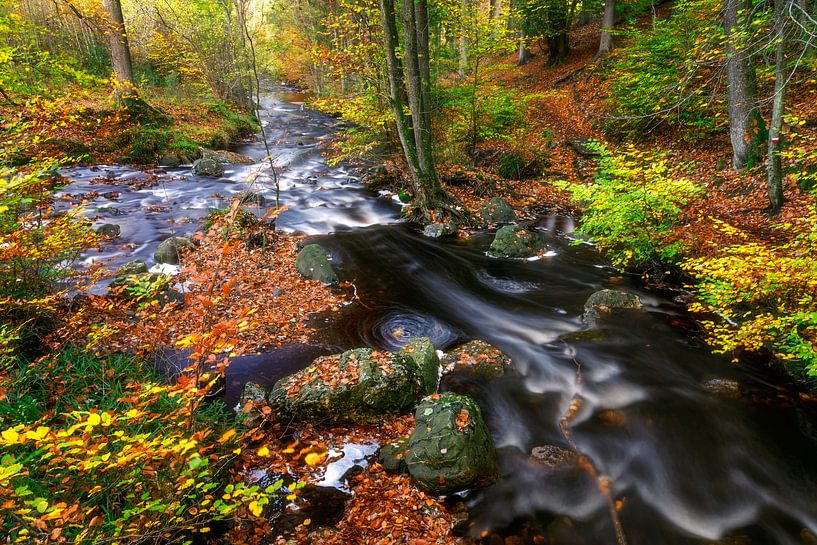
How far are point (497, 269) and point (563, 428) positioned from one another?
4887 millimetres

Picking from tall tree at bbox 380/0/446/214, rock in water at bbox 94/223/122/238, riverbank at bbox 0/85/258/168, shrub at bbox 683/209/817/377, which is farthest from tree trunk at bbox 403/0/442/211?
riverbank at bbox 0/85/258/168

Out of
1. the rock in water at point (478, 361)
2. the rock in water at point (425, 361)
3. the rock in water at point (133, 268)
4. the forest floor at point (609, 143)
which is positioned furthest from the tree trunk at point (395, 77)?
the rock in water at point (133, 268)

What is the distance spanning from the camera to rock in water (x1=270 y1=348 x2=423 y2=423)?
5.27 meters

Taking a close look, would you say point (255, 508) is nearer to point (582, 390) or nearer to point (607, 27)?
point (582, 390)

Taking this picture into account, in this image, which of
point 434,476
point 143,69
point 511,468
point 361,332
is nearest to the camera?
point 434,476

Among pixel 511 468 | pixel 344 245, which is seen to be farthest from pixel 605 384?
pixel 344 245

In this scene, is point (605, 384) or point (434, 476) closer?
point (434, 476)

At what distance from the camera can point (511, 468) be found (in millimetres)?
4875

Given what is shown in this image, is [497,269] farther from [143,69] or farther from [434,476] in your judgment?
[143,69]

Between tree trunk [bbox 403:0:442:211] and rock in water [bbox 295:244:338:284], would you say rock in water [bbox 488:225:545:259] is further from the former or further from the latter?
rock in water [bbox 295:244:338:284]

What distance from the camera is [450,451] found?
445 cm

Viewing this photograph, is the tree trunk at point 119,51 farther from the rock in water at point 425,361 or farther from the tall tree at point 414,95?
the rock in water at point 425,361

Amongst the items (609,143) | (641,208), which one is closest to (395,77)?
(641,208)

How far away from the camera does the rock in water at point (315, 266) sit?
8.91 metres
